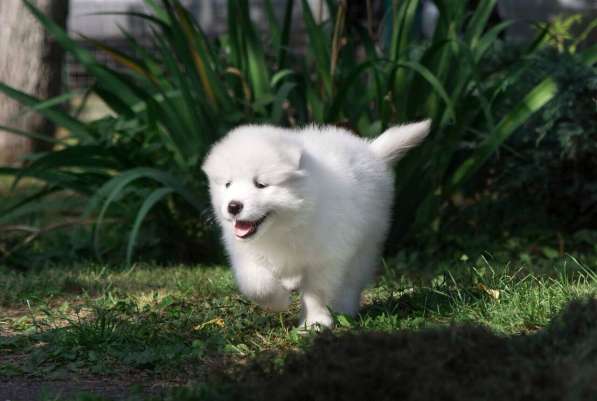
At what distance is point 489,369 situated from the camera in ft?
9.24

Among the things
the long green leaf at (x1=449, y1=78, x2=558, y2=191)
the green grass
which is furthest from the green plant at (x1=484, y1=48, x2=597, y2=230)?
the green grass

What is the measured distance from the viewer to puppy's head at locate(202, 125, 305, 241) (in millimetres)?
3631

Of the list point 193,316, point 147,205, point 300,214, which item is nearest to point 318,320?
point 300,214

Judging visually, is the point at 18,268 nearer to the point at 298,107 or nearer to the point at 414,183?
the point at 298,107

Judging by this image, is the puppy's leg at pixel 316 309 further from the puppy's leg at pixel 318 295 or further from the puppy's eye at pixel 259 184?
the puppy's eye at pixel 259 184

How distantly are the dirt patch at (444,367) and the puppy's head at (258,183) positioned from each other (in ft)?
2.39

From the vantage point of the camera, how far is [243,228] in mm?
3688

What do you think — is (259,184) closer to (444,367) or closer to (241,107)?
(444,367)

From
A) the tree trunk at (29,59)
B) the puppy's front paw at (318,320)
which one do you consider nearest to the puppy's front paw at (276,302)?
the puppy's front paw at (318,320)

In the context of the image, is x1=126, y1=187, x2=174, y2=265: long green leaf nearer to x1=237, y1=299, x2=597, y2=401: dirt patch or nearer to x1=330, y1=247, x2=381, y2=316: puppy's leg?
x1=330, y1=247, x2=381, y2=316: puppy's leg

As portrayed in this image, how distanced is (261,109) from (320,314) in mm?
2177

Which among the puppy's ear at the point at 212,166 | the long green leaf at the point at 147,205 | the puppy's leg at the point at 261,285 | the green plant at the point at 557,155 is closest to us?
the puppy's ear at the point at 212,166

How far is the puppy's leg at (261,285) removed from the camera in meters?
3.91

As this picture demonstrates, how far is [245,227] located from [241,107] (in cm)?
253
